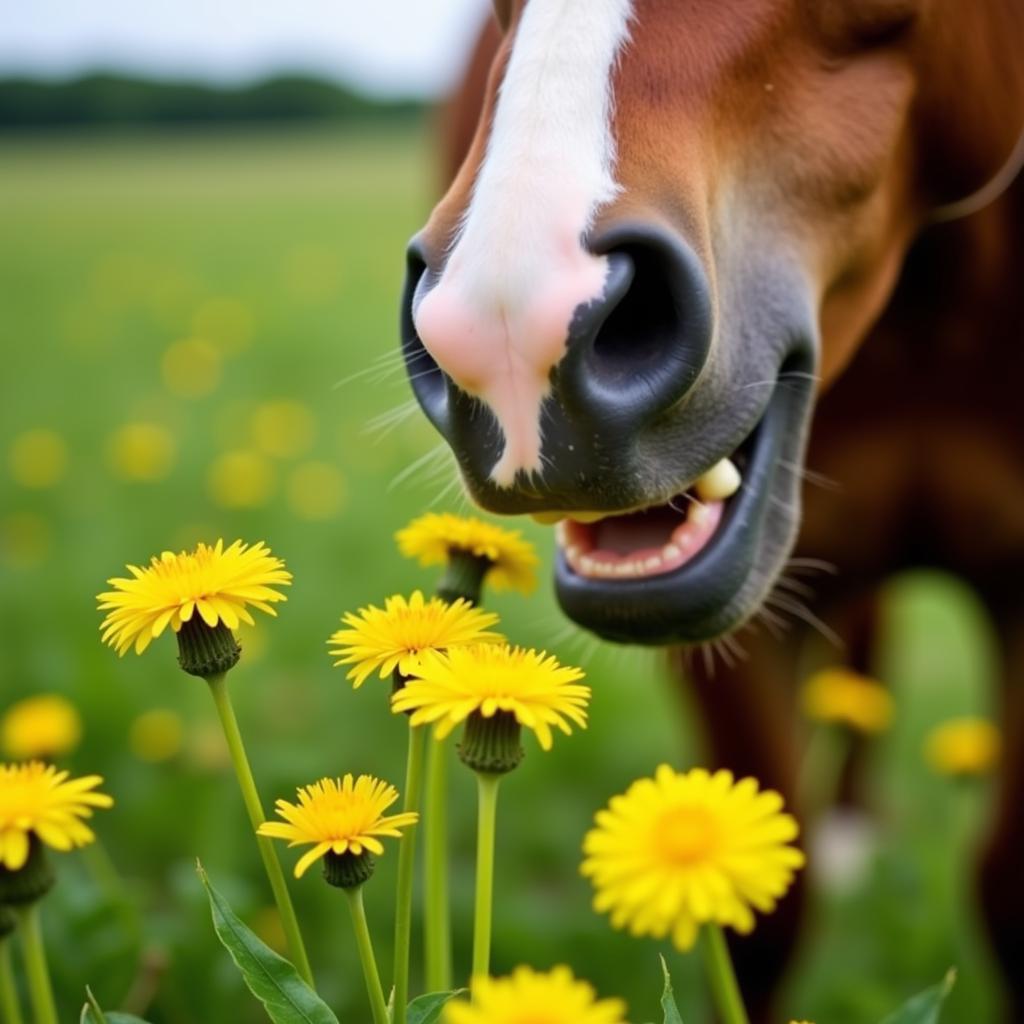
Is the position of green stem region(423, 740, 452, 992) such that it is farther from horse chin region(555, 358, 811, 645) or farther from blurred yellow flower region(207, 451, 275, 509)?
blurred yellow flower region(207, 451, 275, 509)

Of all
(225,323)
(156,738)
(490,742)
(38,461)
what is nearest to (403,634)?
(490,742)

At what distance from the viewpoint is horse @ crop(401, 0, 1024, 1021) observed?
0.91 metres

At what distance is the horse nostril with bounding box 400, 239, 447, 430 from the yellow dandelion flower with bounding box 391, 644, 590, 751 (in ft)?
0.91

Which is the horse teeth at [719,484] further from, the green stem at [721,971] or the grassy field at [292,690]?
the green stem at [721,971]

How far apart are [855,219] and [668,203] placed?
337 millimetres

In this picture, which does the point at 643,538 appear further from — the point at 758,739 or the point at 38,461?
the point at 38,461

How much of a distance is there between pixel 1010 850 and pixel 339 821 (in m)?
1.26

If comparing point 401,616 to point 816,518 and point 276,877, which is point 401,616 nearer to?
Answer: point 276,877

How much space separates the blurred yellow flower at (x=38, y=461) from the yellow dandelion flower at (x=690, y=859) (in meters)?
3.38

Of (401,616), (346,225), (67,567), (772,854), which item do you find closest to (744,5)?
(401,616)

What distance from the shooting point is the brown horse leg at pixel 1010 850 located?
1.72 m

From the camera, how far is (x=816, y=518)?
1.79 metres

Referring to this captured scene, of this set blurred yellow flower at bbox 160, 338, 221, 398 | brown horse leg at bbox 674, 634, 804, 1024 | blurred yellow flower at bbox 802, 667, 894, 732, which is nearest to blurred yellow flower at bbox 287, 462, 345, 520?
blurred yellow flower at bbox 160, 338, 221, 398

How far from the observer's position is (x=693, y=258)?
3.05 ft
